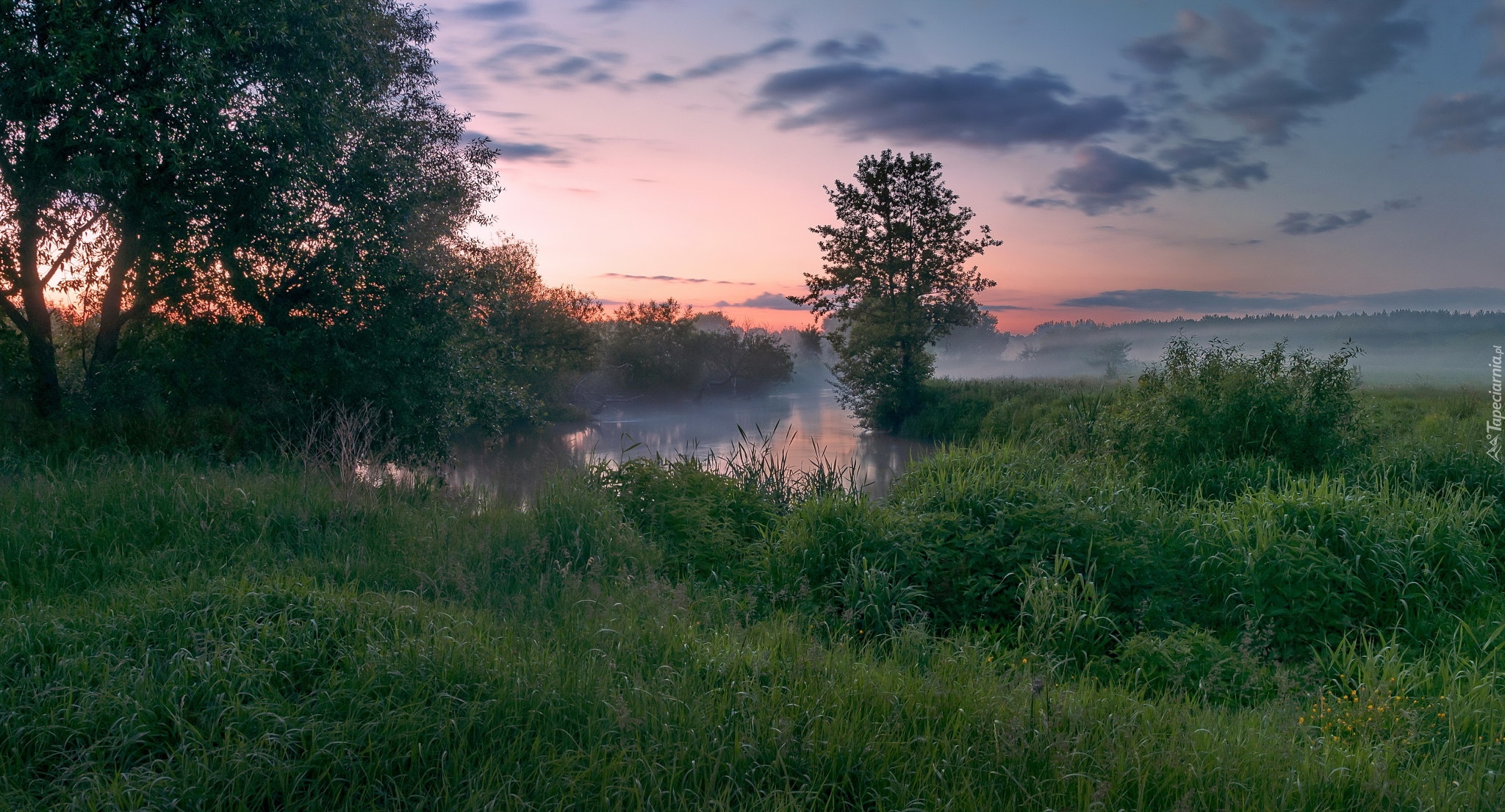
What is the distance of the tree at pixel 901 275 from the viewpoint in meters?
32.5

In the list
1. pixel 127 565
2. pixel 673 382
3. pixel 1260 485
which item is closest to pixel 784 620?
pixel 127 565

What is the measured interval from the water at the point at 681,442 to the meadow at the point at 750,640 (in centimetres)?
249

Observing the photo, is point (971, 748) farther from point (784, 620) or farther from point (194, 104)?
point (194, 104)

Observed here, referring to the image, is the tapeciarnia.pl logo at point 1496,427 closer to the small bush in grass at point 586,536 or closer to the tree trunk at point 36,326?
the small bush in grass at point 586,536

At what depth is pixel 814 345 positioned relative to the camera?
38.5 metres

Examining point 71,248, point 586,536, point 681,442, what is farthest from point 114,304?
point 681,442

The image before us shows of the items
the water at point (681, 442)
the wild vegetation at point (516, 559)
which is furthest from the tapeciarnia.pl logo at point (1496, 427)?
the water at point (681, 442)

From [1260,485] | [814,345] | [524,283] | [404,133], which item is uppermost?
[404,133]

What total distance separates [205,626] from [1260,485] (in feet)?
38.1

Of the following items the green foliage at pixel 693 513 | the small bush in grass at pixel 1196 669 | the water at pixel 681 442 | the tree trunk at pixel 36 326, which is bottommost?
the water at pixel 681 442

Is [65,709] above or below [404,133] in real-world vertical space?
below

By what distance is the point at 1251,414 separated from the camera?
11.8 m

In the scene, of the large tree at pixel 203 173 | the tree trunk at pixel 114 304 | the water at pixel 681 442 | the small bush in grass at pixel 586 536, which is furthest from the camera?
the water at pixel 681 442

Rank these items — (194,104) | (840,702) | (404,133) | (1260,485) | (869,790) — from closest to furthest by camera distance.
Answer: (869,790) → (840,702) → (1260,485) → (194,104) → (404,133)
